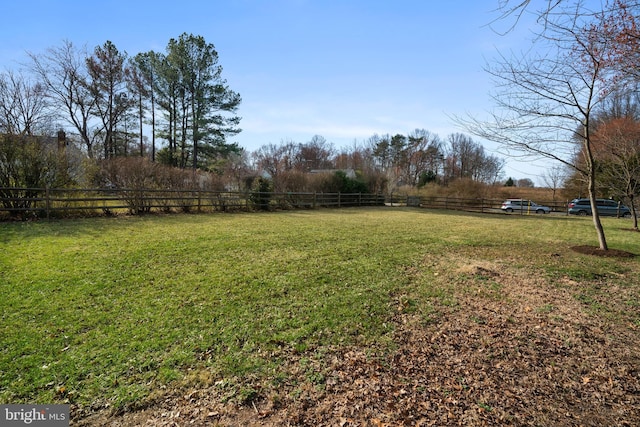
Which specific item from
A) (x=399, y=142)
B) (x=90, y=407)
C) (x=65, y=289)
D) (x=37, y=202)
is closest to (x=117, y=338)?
(x=90, y=407)

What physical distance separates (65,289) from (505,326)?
5357 millimetres

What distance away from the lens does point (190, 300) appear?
148 inches

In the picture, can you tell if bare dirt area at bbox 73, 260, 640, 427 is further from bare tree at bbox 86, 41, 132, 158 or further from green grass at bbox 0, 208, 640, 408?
bare tree at bbox 86, 41, 132, 158

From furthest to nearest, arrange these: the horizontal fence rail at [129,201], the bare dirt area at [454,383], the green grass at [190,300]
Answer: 1. the horizontal fence rail at [129,201]
2. the green grass at [190,300]
3. the bare dirt area at [454,383]

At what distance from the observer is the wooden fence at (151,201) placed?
9.73 m

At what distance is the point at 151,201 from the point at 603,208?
2658 centimetres

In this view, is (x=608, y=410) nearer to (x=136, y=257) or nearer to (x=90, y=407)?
(x=90, y=407)

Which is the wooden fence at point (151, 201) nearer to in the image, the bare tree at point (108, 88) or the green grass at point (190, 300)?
the green grass at point (190, 300)

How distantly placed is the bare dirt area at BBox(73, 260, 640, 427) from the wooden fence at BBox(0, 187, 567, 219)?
11.0 m

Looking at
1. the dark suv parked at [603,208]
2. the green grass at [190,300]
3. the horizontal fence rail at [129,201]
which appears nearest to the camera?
the green grass at [190,300]

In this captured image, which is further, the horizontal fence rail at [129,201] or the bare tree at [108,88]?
the bare tree at [108,88]

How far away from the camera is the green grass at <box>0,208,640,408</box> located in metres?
2.45

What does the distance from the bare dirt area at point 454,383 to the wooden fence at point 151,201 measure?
10996mm

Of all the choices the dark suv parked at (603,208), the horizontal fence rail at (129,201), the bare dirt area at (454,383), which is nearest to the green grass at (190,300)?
the bare dirt area at (454,383)
